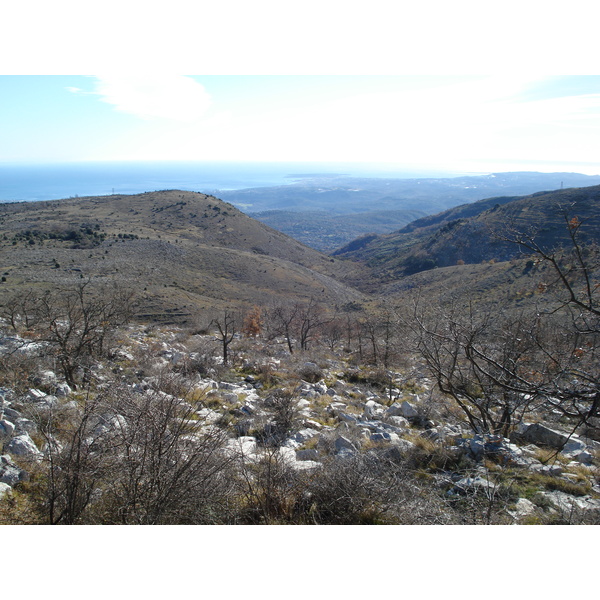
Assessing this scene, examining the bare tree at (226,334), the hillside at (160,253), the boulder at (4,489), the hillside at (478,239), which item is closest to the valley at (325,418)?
the boulder at (4,489)

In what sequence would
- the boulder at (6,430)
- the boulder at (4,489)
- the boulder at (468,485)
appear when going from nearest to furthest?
1. the boulder at (4,489)
2. the boulder at (468,485)
3. the boulder at (6,430)

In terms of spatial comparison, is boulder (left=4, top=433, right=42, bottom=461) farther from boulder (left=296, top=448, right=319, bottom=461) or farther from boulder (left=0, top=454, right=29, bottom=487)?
boulder (left=296, top=448, right=319, bottom=461)

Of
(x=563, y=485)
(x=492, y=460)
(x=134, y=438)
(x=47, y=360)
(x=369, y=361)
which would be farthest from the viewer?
(x=369, y=361)

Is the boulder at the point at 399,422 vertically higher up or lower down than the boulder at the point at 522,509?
lower down

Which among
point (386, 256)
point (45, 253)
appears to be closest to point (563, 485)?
point (45, 253)

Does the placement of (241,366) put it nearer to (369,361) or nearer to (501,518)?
(369,361)

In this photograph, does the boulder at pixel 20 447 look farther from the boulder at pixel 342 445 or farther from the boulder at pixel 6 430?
the boulder at pixel 342 445

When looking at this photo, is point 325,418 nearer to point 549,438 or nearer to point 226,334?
point 549,438

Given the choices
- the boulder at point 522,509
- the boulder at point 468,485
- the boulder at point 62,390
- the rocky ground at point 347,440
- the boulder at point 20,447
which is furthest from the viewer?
the boulder at point 62,390
